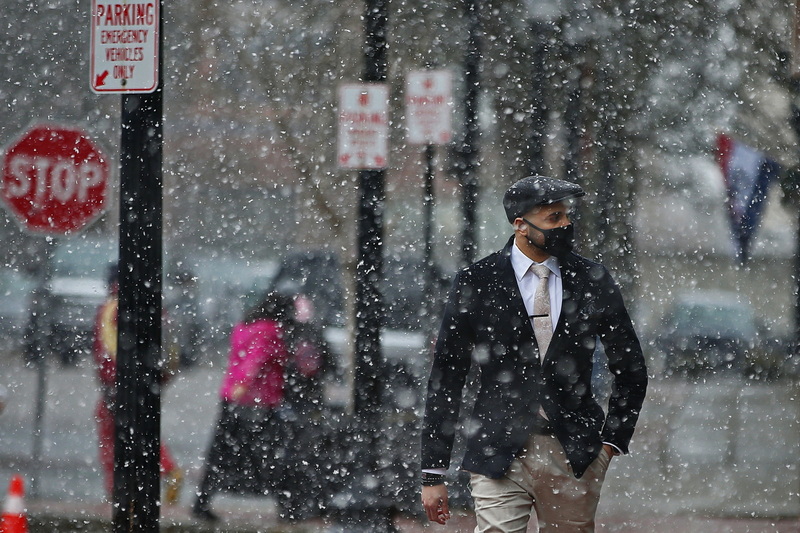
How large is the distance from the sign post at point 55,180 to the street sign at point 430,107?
196 centimetres

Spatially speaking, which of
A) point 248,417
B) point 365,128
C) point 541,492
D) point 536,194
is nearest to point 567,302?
point 536,194

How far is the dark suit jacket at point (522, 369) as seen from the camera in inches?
130

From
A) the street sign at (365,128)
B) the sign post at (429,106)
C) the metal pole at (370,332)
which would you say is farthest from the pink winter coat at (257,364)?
the sign post at (429,106)

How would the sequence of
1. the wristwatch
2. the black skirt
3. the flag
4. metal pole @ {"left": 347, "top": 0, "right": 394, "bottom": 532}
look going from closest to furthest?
1. the wristwatch
2. metal pole @ {"left": 347, "top": 0, "right": 394, "bottom": 532}
3. the black skirt
4. the flag

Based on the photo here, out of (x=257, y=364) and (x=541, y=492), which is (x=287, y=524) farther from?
(x=541, y=492)

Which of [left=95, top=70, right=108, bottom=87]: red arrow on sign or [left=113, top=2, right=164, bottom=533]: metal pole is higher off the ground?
[left=95, top=70, right=108, bottom=87]: red arrow on sign

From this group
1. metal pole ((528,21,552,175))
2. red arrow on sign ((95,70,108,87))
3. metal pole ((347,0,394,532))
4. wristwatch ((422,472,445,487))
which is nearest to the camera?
wristwatch ((422,472,445,487))

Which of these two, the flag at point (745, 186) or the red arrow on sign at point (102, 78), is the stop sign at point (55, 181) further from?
the flag at point (745, 186)

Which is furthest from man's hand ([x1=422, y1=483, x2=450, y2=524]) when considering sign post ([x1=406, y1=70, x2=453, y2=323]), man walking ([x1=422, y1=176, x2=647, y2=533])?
sign post ([x1=406, y1=70, x2=453, y2=323])

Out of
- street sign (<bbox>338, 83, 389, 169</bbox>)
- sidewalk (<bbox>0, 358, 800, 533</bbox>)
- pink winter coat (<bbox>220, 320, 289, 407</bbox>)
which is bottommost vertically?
sidewalk (<bbox>0, 358, 800, 533</bbox>)

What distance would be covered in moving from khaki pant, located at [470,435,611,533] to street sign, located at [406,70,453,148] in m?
3.72

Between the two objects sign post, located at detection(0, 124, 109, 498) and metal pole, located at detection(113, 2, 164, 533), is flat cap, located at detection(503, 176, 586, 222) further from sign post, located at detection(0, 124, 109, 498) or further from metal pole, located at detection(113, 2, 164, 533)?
sign post, located at detection(0, 124, 109, 498)

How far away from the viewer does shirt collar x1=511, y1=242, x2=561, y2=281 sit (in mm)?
3441

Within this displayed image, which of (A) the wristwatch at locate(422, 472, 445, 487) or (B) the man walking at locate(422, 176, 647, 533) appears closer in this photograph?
(B) the man walking at locate(422, 176, 647, 533)
